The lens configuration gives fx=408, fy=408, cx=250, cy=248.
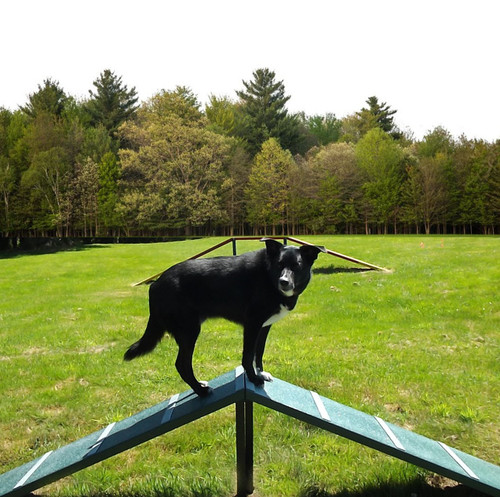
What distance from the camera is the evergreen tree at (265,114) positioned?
51.9 meters

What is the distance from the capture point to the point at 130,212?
39.6 meters

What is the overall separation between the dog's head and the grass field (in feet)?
6.89

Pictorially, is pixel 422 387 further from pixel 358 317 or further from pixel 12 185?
pixel 12 185

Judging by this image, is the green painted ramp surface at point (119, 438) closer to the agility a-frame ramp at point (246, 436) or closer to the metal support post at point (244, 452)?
the agility a-frame ramp at point (246, 436)

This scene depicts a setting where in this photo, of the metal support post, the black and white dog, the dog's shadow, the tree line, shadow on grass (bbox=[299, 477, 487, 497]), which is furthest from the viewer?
the tree line

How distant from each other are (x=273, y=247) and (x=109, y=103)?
2123 inches

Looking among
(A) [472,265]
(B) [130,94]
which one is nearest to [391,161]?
(A) [472,265]

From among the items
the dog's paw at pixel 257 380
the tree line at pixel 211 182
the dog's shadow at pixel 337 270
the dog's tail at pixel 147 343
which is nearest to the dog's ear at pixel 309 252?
the dog's paw at pixel 257 380

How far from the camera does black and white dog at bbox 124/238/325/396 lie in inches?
108

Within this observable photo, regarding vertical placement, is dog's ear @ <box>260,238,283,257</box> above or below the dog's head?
above

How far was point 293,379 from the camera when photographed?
18.5 feet

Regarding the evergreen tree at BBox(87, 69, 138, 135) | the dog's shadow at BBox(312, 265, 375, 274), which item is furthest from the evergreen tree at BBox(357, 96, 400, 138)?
the dog's shadow at BBox(312, 265, 375, 274)

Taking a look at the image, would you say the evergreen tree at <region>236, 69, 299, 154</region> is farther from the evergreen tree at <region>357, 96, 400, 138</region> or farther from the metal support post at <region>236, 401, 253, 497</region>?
the metal support post at <region>236, 401, 253, 497</region>

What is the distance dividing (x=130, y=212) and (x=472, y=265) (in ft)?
108
